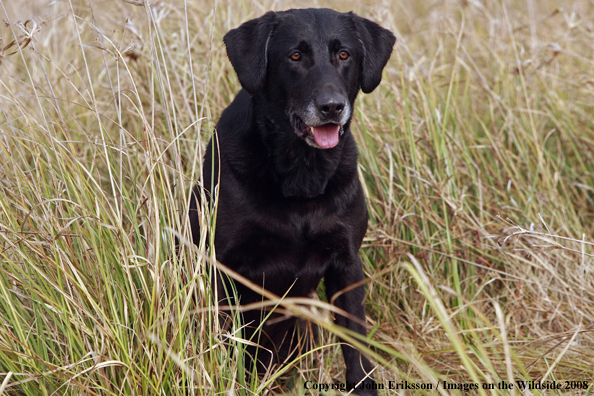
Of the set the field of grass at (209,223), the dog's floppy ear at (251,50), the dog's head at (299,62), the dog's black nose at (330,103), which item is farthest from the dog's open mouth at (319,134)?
the field of grass at (209,223)

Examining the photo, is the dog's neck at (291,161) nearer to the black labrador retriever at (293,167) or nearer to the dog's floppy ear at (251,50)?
the black labrador retriever at (293,167)

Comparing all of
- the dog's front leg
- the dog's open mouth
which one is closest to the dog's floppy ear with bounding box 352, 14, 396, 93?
the dog's open mouth

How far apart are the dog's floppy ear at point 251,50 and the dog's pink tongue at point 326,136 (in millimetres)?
285

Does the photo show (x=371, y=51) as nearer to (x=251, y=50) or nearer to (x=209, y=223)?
(x=251, y=50)

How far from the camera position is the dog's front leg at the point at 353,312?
89.2 inches

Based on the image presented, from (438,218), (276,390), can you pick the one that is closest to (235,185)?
(276,390)

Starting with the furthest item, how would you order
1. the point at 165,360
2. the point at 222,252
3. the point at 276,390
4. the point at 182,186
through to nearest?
the point at 276,390 < the point at 222,252 < the point at 182,186 < the point at 165,360

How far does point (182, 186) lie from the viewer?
6.15ft

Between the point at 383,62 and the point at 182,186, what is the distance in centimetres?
105

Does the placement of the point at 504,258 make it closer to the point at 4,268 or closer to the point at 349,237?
the point at 349,237

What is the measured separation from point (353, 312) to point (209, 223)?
2.50 ft

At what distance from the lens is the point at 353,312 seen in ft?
7.60

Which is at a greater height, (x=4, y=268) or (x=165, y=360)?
(x=4, y=268)

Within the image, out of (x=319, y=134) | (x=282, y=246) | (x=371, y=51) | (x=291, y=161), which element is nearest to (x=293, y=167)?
(x=291, y=161)
